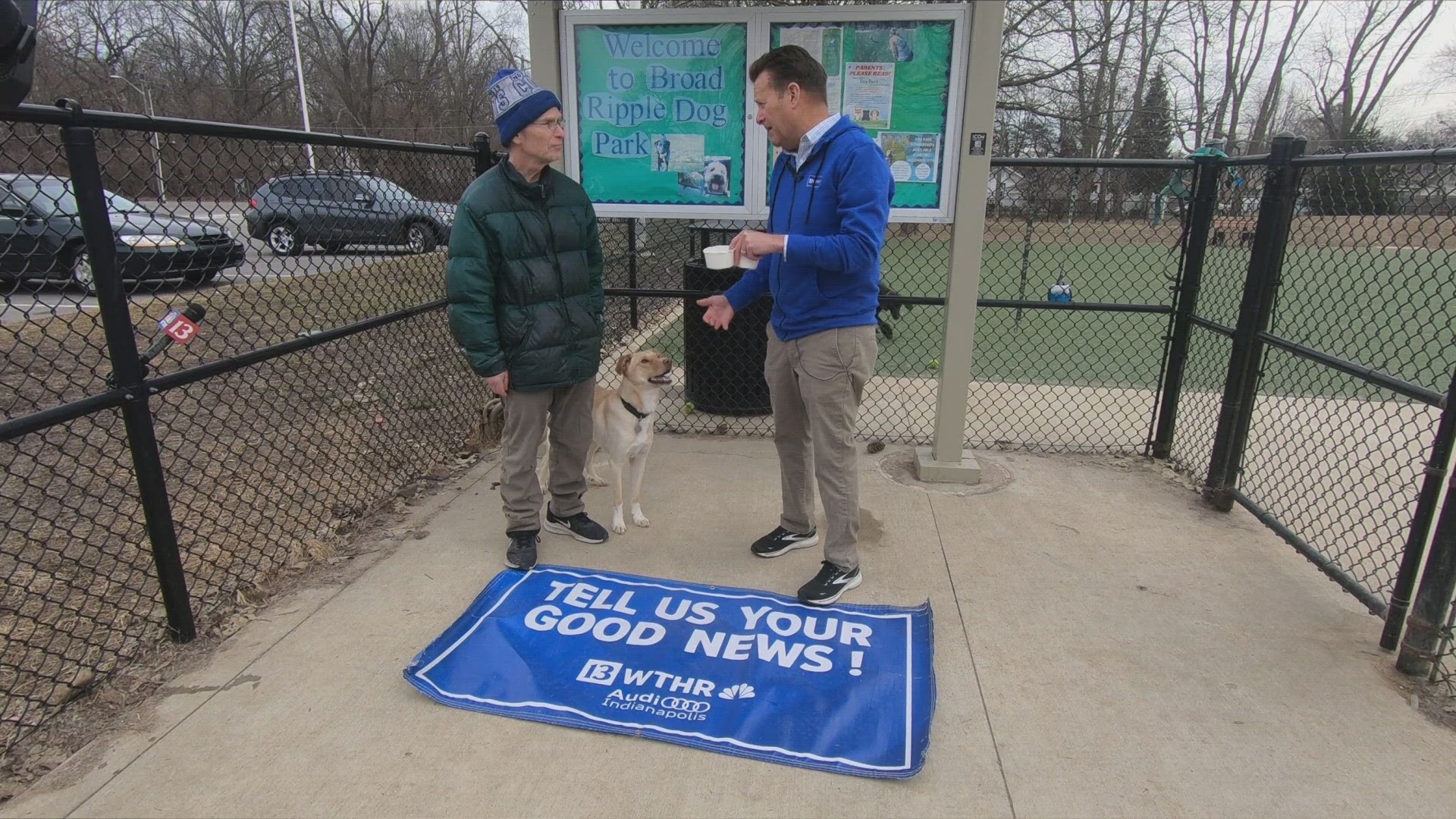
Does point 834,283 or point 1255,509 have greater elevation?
point 834,283

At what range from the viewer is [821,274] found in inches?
113

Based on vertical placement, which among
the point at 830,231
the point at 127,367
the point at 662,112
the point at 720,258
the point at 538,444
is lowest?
the point at 538,444

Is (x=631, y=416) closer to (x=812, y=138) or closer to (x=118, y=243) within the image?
(x=812, y=138)

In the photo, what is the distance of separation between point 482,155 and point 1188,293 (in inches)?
165

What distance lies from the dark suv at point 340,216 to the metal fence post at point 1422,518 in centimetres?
425

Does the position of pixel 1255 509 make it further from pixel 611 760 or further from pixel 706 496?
pixel 611 760

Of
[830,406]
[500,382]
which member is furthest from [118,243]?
[830,406]

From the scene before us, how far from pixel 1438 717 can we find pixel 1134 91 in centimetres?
3659

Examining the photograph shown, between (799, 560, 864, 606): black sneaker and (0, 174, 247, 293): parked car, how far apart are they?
2609 millimetres

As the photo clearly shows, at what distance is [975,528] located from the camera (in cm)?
376

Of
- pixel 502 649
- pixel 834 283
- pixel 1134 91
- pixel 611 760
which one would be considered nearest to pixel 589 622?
pixel 502 649

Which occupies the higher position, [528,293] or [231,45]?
[231,45]

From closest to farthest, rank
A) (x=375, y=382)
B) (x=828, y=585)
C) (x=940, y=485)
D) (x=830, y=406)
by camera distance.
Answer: (x=830, y=406)
(x=828, y=585)
(x=940, y=485)
(x=375, y=382)

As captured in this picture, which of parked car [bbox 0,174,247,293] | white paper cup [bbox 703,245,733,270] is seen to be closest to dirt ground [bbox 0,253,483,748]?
parked car [bbox 0,174,247,293]
